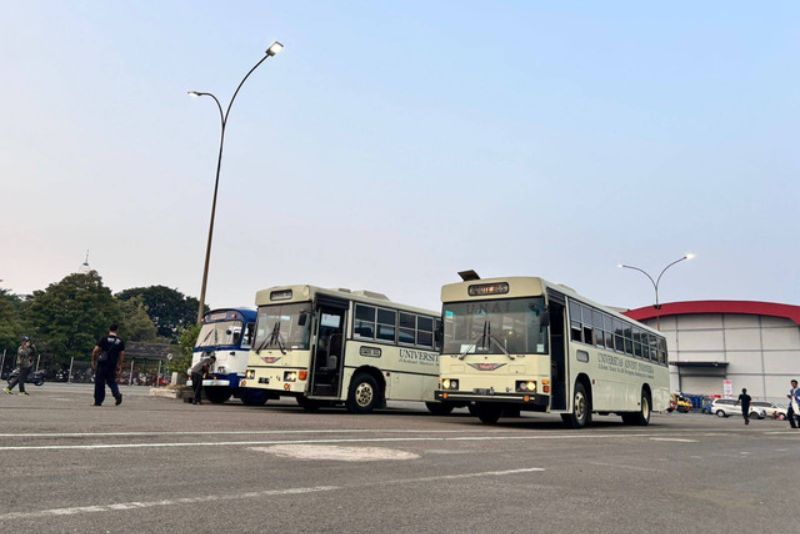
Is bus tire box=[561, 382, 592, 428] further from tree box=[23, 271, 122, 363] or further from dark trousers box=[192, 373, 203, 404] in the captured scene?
tree box=[23, 271, 122, 363]

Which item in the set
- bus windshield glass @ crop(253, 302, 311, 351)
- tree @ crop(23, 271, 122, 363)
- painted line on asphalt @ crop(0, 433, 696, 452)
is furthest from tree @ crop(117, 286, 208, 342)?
painted line on asphalt @ crop(0, 433, 696, 452)

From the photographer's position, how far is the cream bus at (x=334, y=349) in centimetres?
1519

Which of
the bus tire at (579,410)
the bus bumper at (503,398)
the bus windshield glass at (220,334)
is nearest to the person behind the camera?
the bus bumper at (503,398)

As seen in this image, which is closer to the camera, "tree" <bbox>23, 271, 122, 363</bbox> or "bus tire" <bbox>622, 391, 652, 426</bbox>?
"bus tire" <bbox>622, 391, 652, 426</bbox>

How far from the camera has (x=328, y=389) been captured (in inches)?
605

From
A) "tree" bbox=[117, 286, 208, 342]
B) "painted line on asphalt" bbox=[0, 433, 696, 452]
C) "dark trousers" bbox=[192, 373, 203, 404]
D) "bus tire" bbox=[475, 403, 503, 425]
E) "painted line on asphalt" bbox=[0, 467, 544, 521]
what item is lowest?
"painted line on asphalt" bbox=[0, 467, 544, 521]

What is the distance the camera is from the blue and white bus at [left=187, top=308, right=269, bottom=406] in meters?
18.4

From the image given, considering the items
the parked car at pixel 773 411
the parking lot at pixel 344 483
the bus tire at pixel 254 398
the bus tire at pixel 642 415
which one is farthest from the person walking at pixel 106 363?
the parked car at pixel 773 411

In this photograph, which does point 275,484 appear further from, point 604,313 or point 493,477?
point 604,313

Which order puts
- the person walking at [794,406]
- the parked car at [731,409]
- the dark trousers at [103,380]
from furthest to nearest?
the parked car at [731,409]
the person walking at [794,406]
the dark trousers at [103,380]

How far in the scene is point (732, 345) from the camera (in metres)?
57.5

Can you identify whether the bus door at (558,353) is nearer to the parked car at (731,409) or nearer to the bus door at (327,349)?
the bus door at (327,349)

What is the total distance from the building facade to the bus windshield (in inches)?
1670

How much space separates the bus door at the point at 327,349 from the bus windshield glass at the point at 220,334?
433 cm
